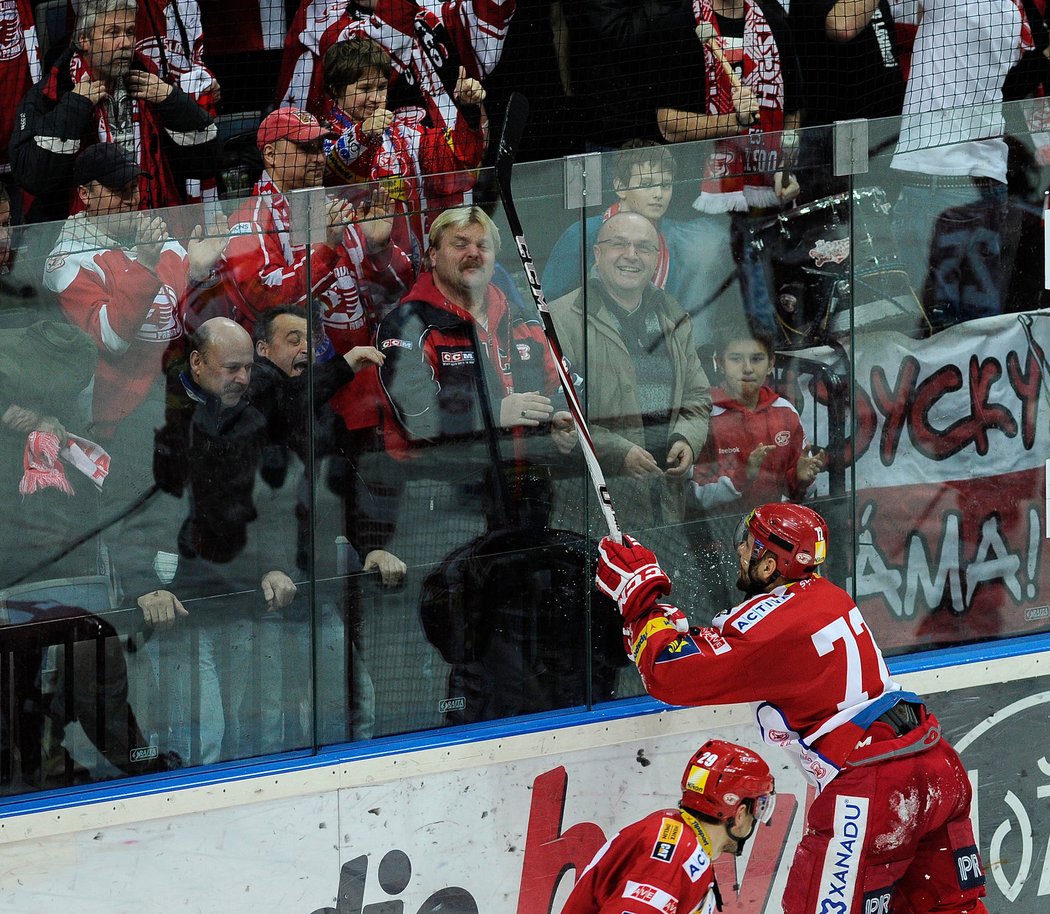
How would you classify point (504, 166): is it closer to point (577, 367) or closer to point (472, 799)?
point (577, 367)

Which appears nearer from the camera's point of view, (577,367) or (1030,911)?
(577,367)

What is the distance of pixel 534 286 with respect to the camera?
3.52 metres

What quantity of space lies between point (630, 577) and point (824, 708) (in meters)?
0.53

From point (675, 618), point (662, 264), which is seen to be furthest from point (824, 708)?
point (662, 264)

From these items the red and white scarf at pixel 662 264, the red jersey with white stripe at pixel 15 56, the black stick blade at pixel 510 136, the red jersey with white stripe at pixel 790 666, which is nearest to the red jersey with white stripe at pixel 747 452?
the red and white scarf at pixel 662 264

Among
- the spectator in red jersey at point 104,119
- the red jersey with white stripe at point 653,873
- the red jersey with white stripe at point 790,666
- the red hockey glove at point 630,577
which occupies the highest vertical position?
the spectator in red jersey at point 104,119

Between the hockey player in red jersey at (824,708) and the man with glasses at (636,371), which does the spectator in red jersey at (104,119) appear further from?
the hockey player in red jersey at (824,708)

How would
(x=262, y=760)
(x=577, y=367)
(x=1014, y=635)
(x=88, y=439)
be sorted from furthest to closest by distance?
(x=1014, y=635) < (x=577, y=367) < (x=262, y=760) < (x=88, y=439)

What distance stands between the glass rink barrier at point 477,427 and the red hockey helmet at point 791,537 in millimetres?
429

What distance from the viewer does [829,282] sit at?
390cm

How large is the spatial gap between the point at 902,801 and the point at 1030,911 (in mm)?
1141

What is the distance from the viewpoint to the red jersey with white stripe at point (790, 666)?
3262 millimetres

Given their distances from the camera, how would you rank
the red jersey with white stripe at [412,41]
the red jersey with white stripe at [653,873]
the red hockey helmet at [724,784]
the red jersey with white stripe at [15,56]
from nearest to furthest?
1. the red jersey with white stripe at [653,873]
2. the red hockey helmet at [724,784]
3. the red jersey with white stripe at [15,56]
4. the red jersey with white stripe at [412,41]

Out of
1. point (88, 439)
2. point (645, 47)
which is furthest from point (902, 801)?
point (645, 47)
